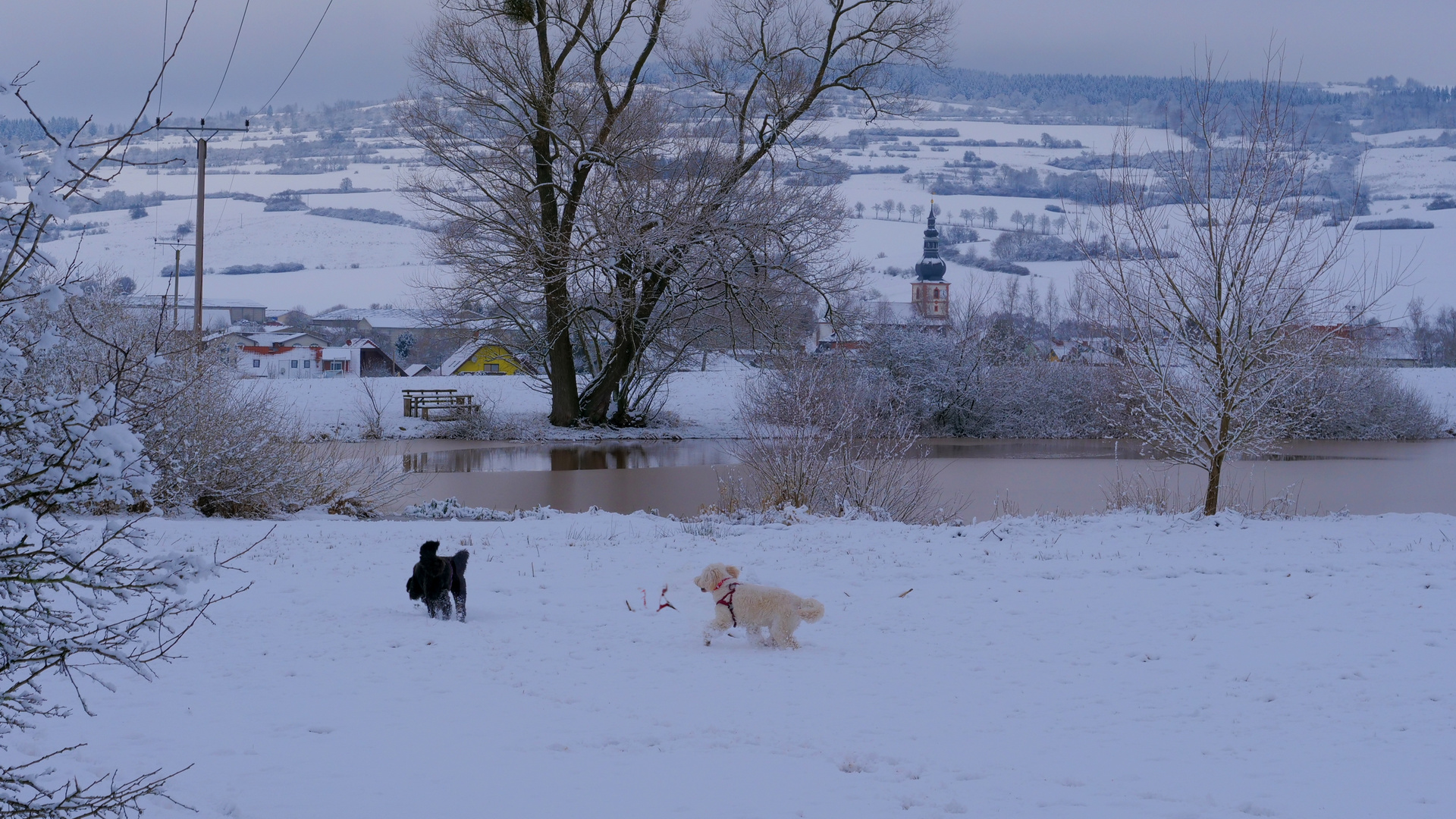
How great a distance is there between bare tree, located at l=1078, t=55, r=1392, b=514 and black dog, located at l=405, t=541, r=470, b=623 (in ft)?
28.9

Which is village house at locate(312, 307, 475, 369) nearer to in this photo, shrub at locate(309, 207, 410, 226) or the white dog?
shrub at locate(309, 207, 410, 226)

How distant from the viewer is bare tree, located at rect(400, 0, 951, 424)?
83.8ft

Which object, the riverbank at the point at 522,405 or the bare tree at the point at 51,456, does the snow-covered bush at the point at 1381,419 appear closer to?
the riverbank at the point at 522,405

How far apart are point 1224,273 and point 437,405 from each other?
942 inches

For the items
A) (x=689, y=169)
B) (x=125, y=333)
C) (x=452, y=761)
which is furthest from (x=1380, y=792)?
(x=689, y=169)

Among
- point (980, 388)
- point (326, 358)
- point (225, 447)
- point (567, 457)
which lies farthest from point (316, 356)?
point (225, 447)

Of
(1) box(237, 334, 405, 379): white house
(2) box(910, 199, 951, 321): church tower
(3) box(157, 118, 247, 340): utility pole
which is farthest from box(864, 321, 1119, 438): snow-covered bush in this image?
(1) box(237, 334, 405, 379): white house

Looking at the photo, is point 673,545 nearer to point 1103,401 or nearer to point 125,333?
point 125,333

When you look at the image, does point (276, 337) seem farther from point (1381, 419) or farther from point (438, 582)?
point (438, 582)

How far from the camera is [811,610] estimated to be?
6602mm

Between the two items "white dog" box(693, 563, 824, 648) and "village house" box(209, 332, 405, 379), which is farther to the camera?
"village house" box(209, 332, 405, 379)

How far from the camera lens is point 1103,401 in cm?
3134

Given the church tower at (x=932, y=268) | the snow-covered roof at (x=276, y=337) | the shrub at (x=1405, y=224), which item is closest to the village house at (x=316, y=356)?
the snow-covered roof at (x=276, y=337)

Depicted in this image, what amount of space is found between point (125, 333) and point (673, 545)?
9.63m
